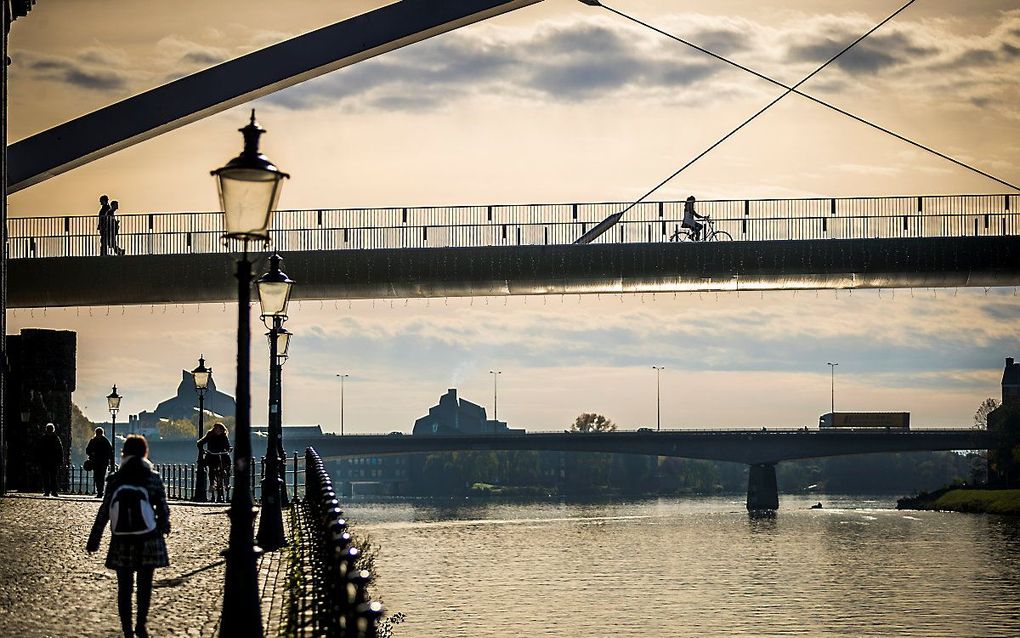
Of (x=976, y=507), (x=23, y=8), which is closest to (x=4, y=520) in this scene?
(x=23, y=8)

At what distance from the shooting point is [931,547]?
53562mm

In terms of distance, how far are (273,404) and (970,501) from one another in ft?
222

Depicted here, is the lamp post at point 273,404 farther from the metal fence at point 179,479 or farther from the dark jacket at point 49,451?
the dark jacket at point 49,451

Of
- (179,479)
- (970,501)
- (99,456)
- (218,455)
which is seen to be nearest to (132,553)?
(218,455)

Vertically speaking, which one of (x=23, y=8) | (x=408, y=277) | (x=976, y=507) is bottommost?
(x=976, y=507)

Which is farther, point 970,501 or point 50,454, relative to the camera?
point 970,501

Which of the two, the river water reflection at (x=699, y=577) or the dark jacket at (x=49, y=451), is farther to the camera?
the dark jacket at (x=49, y=451)

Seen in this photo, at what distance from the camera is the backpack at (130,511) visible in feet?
40.3

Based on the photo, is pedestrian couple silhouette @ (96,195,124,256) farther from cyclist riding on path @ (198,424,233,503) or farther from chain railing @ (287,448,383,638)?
chain railing @ (287,448,383,638)

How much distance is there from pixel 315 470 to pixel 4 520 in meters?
6.82

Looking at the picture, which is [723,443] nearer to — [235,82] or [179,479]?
[235,82]

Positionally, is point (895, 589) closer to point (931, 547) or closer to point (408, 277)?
point (931, 547)

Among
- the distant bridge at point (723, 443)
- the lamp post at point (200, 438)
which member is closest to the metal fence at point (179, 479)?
the lamp post at point (200, 438)

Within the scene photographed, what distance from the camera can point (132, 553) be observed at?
12.3 metres
